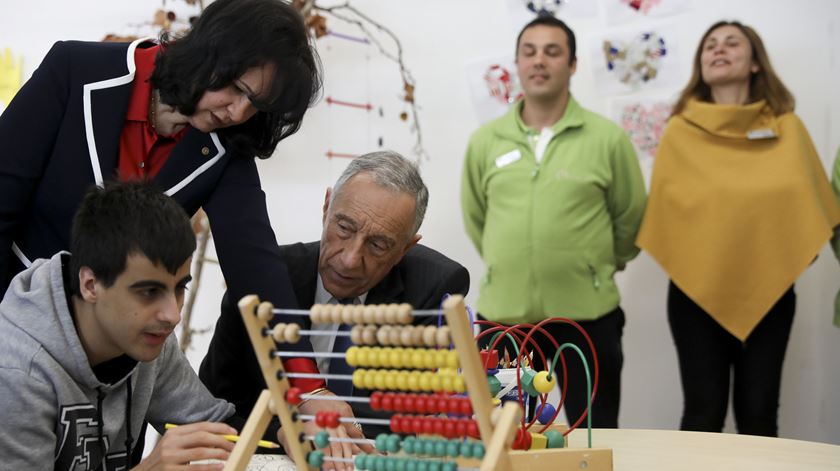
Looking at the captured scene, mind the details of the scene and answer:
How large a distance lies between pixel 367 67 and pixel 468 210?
1.03 metres

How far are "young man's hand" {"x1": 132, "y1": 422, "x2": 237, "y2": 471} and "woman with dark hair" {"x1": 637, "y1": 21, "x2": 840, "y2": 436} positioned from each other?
235 cm

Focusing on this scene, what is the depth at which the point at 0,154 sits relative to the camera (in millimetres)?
1751

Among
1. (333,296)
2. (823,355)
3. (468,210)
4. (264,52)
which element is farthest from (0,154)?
(823,355)

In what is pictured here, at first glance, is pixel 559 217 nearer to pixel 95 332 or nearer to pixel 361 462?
pixel 95 332

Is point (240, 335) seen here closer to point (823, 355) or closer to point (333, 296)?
point (333, 296)

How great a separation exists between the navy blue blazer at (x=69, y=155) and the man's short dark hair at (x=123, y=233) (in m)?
0.30

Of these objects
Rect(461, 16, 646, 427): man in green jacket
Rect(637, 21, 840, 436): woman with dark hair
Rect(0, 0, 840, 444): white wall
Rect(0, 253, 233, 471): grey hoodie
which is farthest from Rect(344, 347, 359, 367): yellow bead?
Rect(0, 0, 840, 444): white wall

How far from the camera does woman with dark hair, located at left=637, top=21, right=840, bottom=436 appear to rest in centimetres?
334

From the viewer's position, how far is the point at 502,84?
4.24m

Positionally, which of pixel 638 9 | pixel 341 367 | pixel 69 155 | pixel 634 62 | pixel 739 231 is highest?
pixel 638 9

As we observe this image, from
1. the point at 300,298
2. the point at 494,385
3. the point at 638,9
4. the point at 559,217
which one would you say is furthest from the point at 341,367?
the point at 638,9

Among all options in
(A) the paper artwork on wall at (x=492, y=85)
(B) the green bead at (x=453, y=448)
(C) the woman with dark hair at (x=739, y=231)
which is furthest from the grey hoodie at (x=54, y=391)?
(A) the paper artwork on wall at (x=492, y=85)

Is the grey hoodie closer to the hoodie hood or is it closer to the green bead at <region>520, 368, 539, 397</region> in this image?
the hoodie hood

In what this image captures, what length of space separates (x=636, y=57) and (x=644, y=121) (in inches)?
11.3
